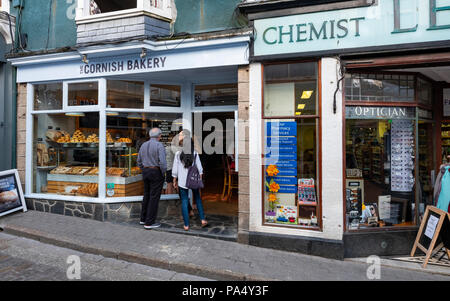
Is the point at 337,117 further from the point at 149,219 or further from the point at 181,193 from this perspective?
the point at 149,219

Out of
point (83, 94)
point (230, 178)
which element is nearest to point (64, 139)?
point (83, 94)

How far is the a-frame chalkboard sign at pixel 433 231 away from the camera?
4676 mm

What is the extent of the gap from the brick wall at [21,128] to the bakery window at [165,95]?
3711 millimetres

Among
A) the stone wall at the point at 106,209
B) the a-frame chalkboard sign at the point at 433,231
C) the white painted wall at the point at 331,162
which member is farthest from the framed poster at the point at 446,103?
the stone wall at the point at 106,209

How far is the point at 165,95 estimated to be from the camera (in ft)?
23.4

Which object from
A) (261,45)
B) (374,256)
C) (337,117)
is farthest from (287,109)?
(374,256)

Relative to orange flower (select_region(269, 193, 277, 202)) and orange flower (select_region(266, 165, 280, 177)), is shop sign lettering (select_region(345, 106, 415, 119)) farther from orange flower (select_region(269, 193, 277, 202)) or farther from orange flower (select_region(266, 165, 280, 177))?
orange flower (select_region(269, 193, 277, 202))

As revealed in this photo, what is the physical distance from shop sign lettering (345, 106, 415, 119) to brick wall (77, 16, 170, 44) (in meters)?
4.49

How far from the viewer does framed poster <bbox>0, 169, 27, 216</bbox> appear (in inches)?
270

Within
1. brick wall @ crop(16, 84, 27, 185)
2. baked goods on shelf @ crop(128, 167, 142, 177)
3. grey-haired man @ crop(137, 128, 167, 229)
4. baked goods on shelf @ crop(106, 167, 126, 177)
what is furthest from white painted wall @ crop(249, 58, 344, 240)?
brick wall @ crop(16, 84, 27, 185)

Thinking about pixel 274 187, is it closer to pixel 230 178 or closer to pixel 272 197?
pixel 272 197

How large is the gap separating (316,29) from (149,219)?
5189 millimetres
